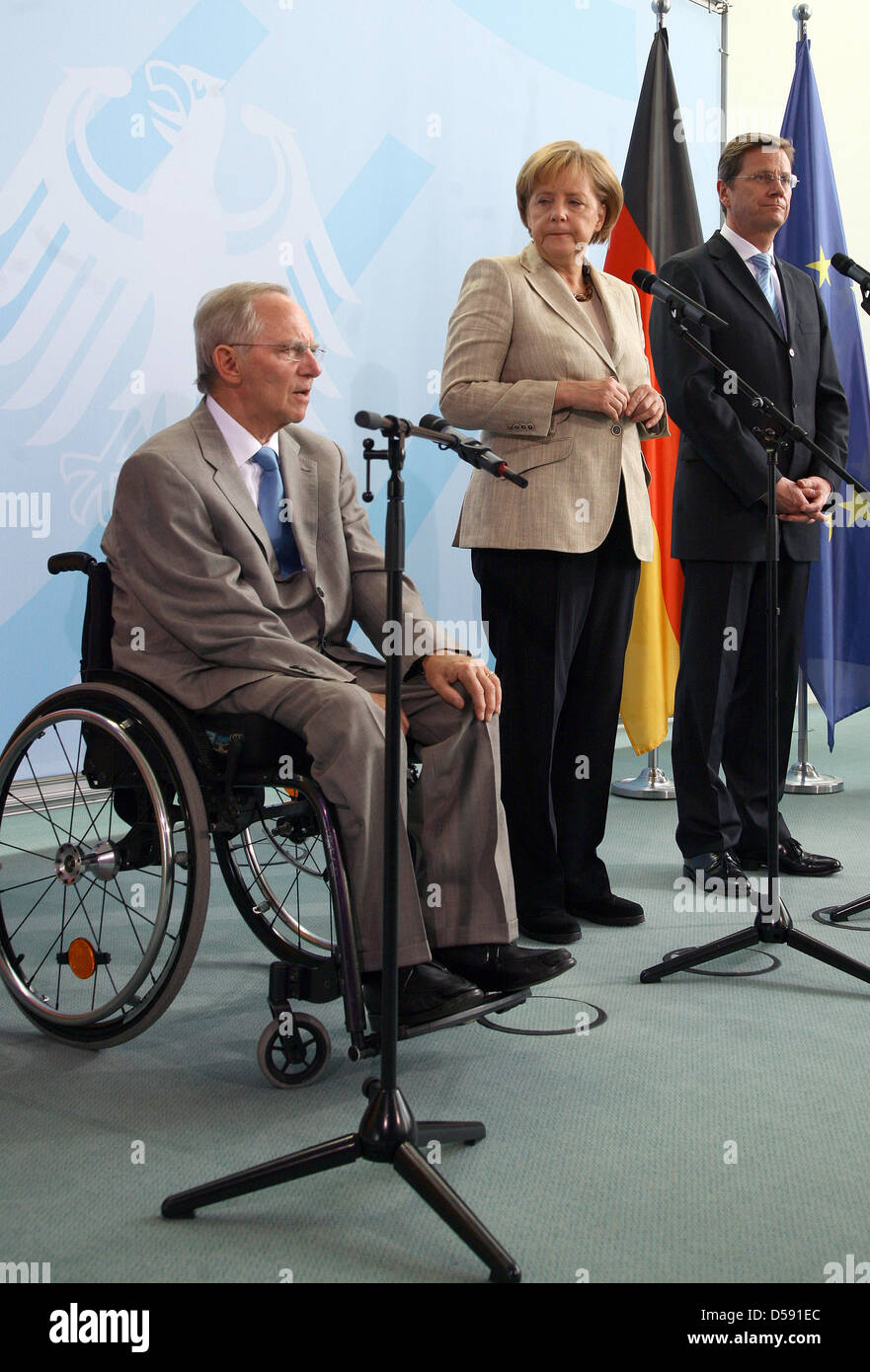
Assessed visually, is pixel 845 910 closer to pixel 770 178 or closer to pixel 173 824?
pixel 173 824

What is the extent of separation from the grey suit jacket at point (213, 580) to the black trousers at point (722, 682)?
103cm

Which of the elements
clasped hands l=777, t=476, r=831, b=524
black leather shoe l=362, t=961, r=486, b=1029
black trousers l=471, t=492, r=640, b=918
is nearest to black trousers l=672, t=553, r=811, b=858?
clasped hands l=777, t=476, r=831, b=524

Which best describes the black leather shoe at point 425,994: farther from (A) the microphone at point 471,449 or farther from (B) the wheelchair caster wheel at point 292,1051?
(A) the microphone at point 471,449

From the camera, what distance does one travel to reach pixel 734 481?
2.89 metres

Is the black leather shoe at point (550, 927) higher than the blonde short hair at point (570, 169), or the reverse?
the blonde short hair at point (570, 169)

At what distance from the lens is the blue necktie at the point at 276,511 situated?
2148 mm

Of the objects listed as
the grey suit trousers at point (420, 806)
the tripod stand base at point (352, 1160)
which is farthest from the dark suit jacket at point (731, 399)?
the tripod stand base at point (352, 1160)

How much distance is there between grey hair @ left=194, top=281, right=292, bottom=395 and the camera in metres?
2.10

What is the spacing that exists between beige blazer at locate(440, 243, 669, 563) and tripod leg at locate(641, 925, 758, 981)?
0.80 m

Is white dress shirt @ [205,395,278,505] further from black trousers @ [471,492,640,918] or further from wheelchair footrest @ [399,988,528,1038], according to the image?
wheelchair footrest @ [399,988,528,1038]

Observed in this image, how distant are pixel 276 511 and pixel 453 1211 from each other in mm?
1189

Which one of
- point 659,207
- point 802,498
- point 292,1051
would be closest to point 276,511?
point 292,1051

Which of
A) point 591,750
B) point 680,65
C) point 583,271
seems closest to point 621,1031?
point 591,750
